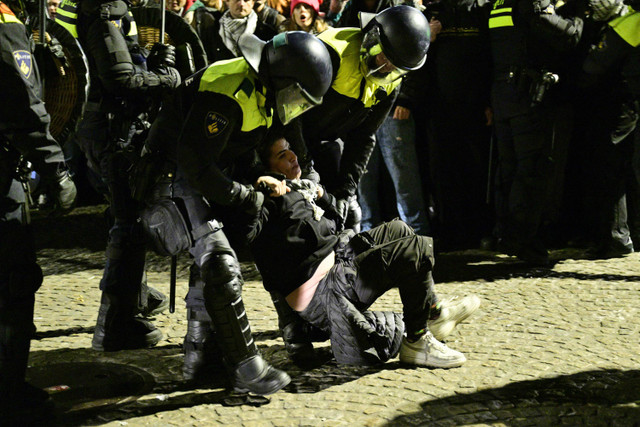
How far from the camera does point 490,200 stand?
7758 millimetres

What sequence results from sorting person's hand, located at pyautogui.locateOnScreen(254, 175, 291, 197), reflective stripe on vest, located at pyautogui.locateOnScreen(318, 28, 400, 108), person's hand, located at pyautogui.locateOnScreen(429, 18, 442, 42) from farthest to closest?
person's hand, located at pyautogui.locateOnScreen(429, 18, 442, 42) → reflective stripe on vest, located at pyautogui.locateOnScreen(318, 28, 400, 108) → person's hand, located at pyautogui.locateOnScreen(254, 175, 291, 197)

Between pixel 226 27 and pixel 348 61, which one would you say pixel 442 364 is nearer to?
pixel 348 61

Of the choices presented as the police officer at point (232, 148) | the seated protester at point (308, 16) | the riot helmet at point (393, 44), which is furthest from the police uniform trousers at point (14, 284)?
the seated protester at point (308, 16)

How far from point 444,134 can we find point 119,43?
3.56m

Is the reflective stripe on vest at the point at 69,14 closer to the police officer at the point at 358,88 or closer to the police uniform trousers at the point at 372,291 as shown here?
the police officer at the point at 358,88

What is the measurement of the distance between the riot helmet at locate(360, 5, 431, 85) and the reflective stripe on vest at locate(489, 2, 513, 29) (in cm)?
235

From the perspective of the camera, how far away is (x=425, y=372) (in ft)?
14.8

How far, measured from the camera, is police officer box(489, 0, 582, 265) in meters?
6.79

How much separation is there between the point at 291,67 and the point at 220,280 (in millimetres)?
1056

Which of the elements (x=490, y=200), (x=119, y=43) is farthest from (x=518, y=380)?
(x=490, y=200)

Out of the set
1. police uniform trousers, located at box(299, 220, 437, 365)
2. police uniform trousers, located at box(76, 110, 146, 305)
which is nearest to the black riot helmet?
police uniform trousers, located at box(299, 220, 437, 365)

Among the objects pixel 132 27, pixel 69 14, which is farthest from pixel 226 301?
pixel 69 14

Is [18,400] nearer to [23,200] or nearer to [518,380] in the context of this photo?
[23,200]

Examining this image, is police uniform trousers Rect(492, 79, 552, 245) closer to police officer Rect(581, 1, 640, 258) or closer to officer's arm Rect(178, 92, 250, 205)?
police officer Rect(581, 1, 640, 258)
